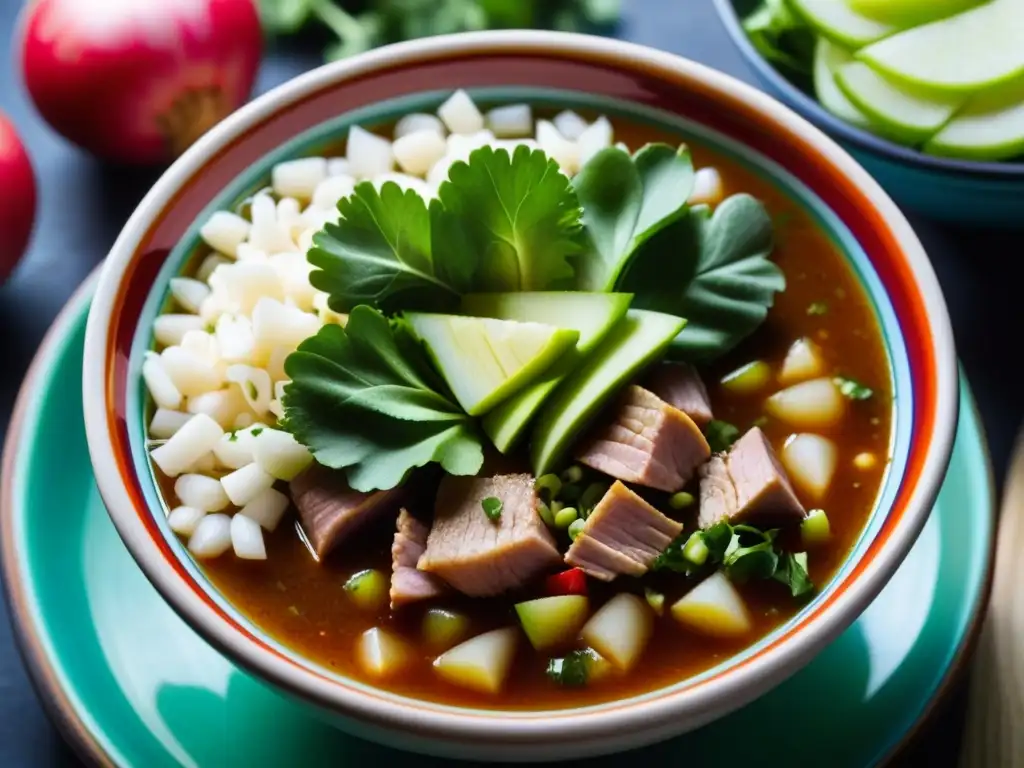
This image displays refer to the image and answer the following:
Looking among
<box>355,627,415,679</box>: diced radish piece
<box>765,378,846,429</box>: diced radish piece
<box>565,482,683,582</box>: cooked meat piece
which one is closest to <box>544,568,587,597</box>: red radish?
<box>565,482,683,582</box>: cooked meat piece

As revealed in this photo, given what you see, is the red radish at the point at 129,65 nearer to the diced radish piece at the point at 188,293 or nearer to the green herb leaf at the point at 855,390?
the diced radish piece at the point at 188,293

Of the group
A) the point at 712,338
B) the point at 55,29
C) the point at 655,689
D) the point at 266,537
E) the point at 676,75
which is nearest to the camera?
the point at 655,689

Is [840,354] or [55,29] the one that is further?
[55,29]

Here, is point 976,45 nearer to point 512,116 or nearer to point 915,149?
point 915,149

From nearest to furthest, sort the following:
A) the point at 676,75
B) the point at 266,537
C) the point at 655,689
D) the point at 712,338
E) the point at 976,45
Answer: the point at 655,689 < the point at 266,537 < the point at 712,338 < the point at 676,75 < the point at 976,45

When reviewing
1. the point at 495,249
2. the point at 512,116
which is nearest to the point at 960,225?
the point at 512,116

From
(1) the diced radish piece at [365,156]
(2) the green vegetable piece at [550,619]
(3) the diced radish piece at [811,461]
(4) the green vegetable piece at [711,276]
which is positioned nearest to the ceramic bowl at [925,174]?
(4) the green vegetable piece at [711,276]

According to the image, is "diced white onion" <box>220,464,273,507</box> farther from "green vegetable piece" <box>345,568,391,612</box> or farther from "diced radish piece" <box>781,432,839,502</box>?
"diced radish piece" <box>781,432,839,502</box>

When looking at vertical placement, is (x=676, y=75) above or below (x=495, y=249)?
above
